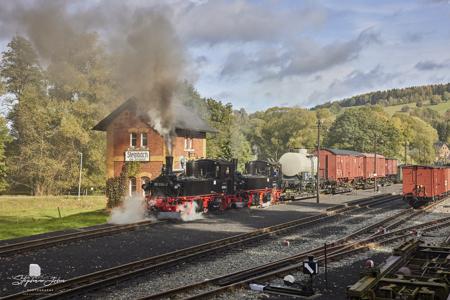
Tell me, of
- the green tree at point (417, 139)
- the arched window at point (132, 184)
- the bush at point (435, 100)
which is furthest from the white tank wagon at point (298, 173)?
the bush at point (435, 100)

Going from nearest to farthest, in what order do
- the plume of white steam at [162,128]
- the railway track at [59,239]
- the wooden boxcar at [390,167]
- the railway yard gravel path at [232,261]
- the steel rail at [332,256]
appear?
the steel rail at [332,256], the railway yard gravel path at [232,261], the railway track at [59,239], the plume of white steam at [162,128], the wooden boxcar at [390,167]

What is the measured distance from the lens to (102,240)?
17.2m

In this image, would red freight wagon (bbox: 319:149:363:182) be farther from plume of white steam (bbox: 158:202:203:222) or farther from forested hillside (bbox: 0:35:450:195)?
plume of white steam (bbox: 158:202:203:222)

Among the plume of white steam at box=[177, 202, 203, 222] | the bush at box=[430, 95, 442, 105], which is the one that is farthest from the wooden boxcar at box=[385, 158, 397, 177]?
the bush at box=[430, 95, 442, 105]

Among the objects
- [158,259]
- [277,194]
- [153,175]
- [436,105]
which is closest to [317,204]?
[277,194]

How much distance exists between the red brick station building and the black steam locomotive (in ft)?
20.9

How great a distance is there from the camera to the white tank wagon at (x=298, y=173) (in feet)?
128

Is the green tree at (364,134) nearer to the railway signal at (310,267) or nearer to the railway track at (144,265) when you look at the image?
the railway track at (144,265)

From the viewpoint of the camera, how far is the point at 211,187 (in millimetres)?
25078

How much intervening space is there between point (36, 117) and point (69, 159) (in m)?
5.38

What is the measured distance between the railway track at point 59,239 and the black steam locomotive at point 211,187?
2107 mm

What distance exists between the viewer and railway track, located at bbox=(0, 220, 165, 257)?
1473 cm

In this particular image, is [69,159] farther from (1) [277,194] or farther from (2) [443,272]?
(2) [443,272]

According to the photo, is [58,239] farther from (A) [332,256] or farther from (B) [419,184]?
(B) [419,184]
